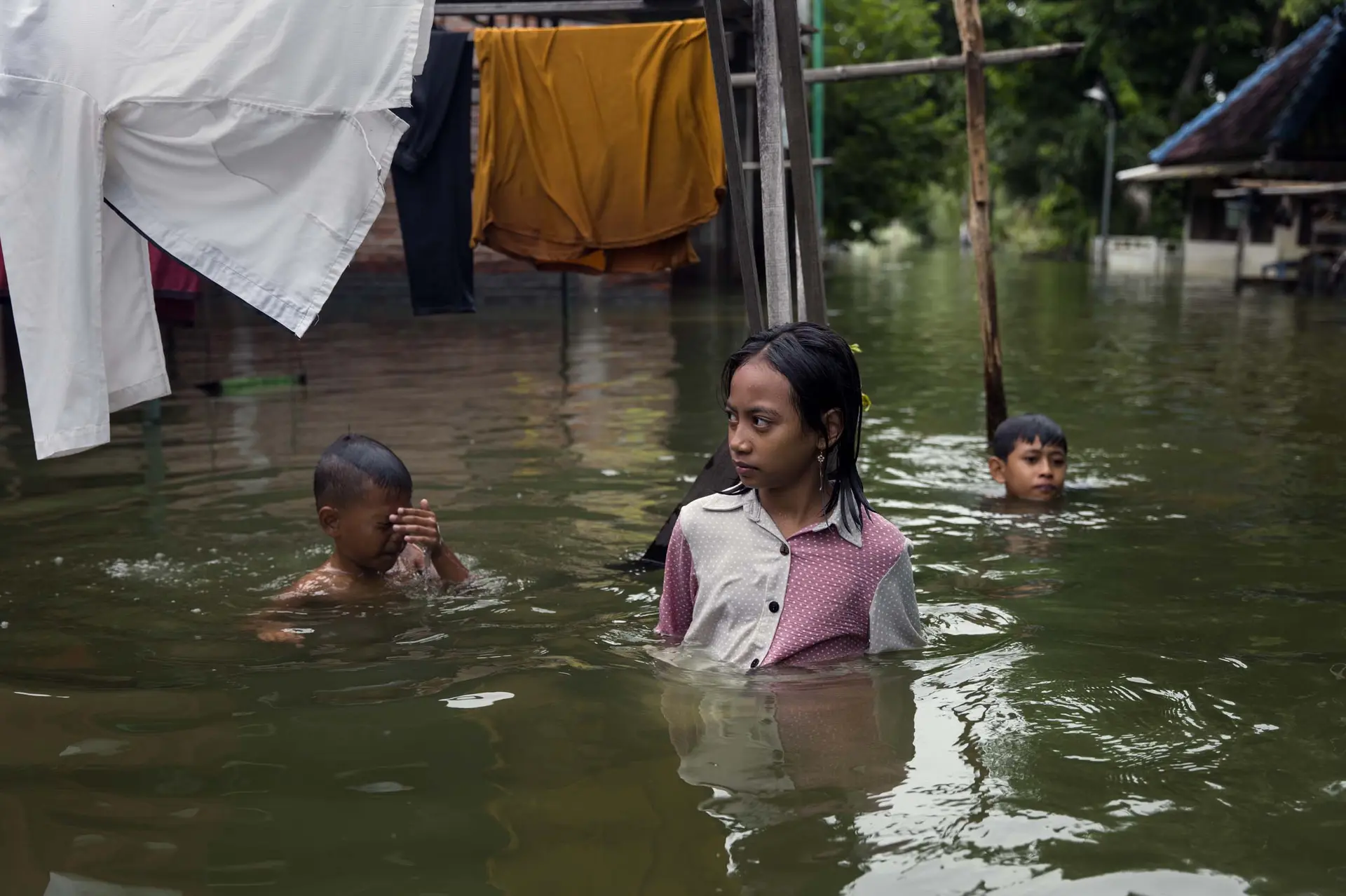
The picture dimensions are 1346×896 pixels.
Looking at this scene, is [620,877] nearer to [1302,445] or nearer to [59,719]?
[59,719]

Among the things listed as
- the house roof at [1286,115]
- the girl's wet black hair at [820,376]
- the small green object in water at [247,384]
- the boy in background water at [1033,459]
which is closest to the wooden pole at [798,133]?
the girl's wet black hair at [820,376]

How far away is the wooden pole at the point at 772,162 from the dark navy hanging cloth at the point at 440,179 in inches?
92.0

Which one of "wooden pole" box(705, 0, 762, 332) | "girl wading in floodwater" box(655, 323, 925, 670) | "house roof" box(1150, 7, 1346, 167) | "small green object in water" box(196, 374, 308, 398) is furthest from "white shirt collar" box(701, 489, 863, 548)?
"house roof" box(1150, 7, 1346, 167)

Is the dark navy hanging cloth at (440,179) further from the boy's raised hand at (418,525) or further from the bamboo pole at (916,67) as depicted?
the boy's raised hand at (418,525)

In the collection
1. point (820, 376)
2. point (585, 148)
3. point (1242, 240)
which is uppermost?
point (585, 148)

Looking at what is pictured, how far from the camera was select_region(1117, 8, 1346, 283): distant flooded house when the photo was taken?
24969 millimetres

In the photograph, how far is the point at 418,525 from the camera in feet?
18.0

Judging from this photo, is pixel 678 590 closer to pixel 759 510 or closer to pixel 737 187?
pixel 759 510

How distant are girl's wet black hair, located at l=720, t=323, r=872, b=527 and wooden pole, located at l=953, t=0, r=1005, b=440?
4803mm

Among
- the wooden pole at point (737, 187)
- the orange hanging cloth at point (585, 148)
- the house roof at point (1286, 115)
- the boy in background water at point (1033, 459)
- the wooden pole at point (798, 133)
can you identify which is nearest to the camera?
the wooden pole at point (798, 133)

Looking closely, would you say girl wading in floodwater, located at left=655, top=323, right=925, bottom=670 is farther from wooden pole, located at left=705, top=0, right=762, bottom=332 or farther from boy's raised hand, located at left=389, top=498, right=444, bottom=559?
wooden pole, located at left=705, top=0, right=762, bottom=332

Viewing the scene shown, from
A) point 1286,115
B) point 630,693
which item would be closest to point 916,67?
point 630,693

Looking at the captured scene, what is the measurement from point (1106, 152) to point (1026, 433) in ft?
128

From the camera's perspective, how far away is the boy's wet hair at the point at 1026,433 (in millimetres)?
7711
